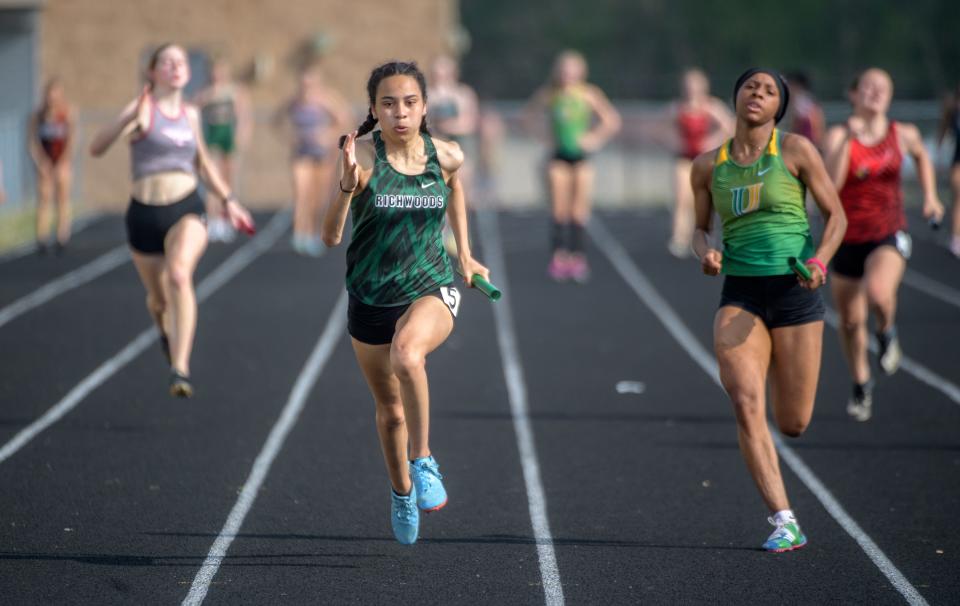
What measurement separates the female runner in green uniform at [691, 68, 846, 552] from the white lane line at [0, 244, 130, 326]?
853cm

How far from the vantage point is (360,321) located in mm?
6230

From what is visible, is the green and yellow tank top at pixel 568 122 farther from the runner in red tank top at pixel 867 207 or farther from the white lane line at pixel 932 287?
the runner in red tank top at pixel 867 207

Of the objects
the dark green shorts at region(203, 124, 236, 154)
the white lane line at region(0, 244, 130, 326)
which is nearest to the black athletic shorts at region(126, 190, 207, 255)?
the white lane line at region(0, 244, 130, 326)

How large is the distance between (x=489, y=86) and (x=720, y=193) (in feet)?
195

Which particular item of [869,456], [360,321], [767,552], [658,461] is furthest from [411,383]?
[869,456]

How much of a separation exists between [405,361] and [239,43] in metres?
23.5

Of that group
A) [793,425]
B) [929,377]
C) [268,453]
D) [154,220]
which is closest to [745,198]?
[793,425]

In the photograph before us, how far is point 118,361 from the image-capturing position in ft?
37.4

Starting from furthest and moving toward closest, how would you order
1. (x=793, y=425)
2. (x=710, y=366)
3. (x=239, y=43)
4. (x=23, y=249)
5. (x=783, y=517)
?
(x=239, y=43), (x=23, y=249), (x=710, y=366), (x=793, y=425), (x=783, y=517)

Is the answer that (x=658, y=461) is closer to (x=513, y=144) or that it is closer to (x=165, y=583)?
(x=165, y=583)

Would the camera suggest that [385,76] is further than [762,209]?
No

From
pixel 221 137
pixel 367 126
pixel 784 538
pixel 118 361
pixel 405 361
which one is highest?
pixel 367 126

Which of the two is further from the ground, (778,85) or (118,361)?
(778,85)

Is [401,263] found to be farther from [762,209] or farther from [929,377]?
[929,377]
